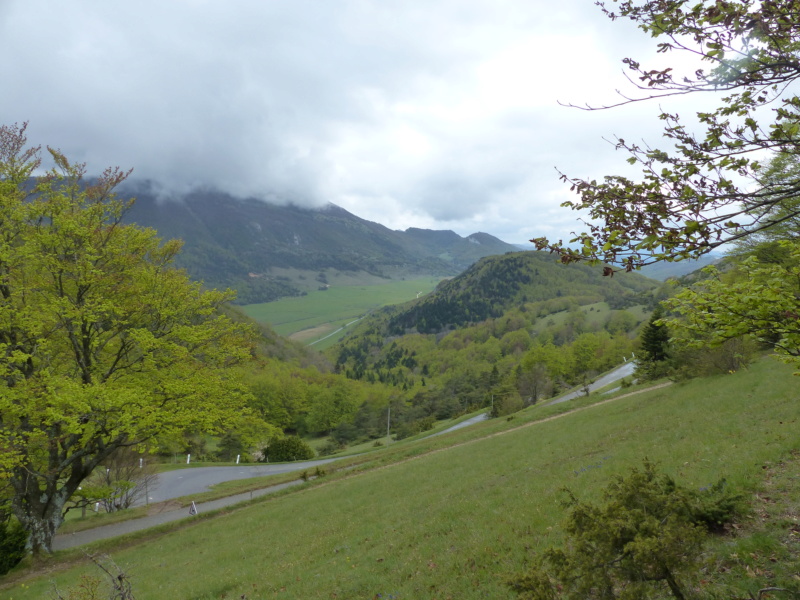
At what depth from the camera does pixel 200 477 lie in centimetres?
3984

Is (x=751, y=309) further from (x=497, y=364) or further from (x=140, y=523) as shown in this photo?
(x=497, y=364)

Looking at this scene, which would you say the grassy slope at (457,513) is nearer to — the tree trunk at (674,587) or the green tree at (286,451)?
the tree trunk at (674,587)

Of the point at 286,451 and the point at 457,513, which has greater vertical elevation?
the point at 457,513

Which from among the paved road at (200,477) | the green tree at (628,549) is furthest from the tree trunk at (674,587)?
the paved road at (200,477)

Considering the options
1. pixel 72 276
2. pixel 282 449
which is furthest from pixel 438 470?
pixel 282 449

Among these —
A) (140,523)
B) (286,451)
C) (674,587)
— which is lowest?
(286,451)

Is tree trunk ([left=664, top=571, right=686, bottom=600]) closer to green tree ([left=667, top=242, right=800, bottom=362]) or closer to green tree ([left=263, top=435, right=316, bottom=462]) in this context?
green tree ([left=667, top=242, right=800, bottom=362])

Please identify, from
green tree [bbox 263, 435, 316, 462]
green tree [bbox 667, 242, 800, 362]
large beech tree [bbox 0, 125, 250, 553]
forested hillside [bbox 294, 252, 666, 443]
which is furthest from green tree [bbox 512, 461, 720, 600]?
green tree [bbox 263, 435, 316, 462]

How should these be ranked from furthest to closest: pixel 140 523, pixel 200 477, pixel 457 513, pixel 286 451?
pixel 286 451, pixel 200 477, pixel 140 523, pixel 457 513

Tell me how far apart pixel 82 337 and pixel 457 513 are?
15.9m

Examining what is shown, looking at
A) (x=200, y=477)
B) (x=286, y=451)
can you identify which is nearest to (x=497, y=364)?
(x=286, y=451)

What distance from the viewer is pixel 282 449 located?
53.2 m

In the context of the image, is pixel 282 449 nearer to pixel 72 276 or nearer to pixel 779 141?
pixel 72 276

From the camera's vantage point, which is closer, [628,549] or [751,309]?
[628,549]
